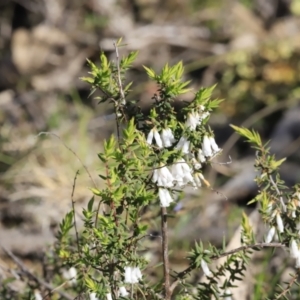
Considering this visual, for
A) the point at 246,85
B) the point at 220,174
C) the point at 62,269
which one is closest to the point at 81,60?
the point at 246,85

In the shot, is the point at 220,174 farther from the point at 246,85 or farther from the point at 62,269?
the point at 62,269

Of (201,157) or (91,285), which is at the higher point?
(201,157)

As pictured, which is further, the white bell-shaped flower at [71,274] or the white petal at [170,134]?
the white bell-shaped flower at [71,274]

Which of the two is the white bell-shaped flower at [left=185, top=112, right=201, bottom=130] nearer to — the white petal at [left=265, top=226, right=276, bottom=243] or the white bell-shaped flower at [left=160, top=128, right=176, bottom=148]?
the white bell-shaped flower at [left=160, top=128, right=176, bottom=148]

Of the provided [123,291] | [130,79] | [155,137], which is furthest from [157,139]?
[130,79]

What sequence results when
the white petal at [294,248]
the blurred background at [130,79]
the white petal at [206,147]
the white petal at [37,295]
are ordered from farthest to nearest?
the blurred background at [130,79]
the white petal at [37,295]
the white petal at [294,248]
the white petal at [206,147]

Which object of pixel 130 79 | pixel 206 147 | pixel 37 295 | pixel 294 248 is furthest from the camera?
pixel 130 79

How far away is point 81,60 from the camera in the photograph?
565 centimetres

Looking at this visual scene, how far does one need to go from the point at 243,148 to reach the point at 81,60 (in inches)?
65.7

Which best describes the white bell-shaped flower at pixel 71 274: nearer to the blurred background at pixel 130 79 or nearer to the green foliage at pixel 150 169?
the green foliage at pixel 150 169

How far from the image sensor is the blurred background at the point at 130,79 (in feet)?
13.6

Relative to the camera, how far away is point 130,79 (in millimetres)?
5551

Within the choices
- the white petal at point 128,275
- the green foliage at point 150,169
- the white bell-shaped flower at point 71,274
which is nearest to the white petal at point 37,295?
the white bell-shaped flower at point 71,274

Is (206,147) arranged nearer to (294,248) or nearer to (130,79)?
(294,248)
